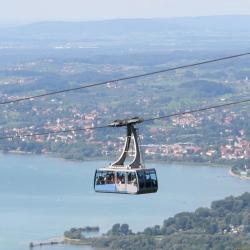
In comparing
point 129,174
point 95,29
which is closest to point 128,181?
point 129,174

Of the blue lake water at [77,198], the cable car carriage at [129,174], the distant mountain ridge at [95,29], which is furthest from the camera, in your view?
the distant mountain ridge at [95,29]

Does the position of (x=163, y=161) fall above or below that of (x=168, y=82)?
below

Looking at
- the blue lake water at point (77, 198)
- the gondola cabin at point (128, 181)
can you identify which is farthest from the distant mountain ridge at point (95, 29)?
the gondola cabin at point (128, 181)

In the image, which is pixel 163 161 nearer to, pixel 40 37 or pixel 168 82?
pixel 168 82

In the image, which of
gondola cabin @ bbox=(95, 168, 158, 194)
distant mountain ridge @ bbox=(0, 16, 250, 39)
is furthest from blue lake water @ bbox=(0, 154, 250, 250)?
distant mountain ridge @ bbox=(0, 16, 250, 39)

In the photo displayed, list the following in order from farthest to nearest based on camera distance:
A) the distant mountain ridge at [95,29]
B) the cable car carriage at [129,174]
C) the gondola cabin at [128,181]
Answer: the distant mountain ridge at [95,29], the gondola cabin at [128,181], the cable car carriage at [129,174]

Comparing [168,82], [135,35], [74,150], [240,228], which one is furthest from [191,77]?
[135,35]

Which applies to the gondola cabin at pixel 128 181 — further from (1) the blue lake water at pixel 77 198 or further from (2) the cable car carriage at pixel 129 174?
(1) the blue lake water at pixel 77 198
